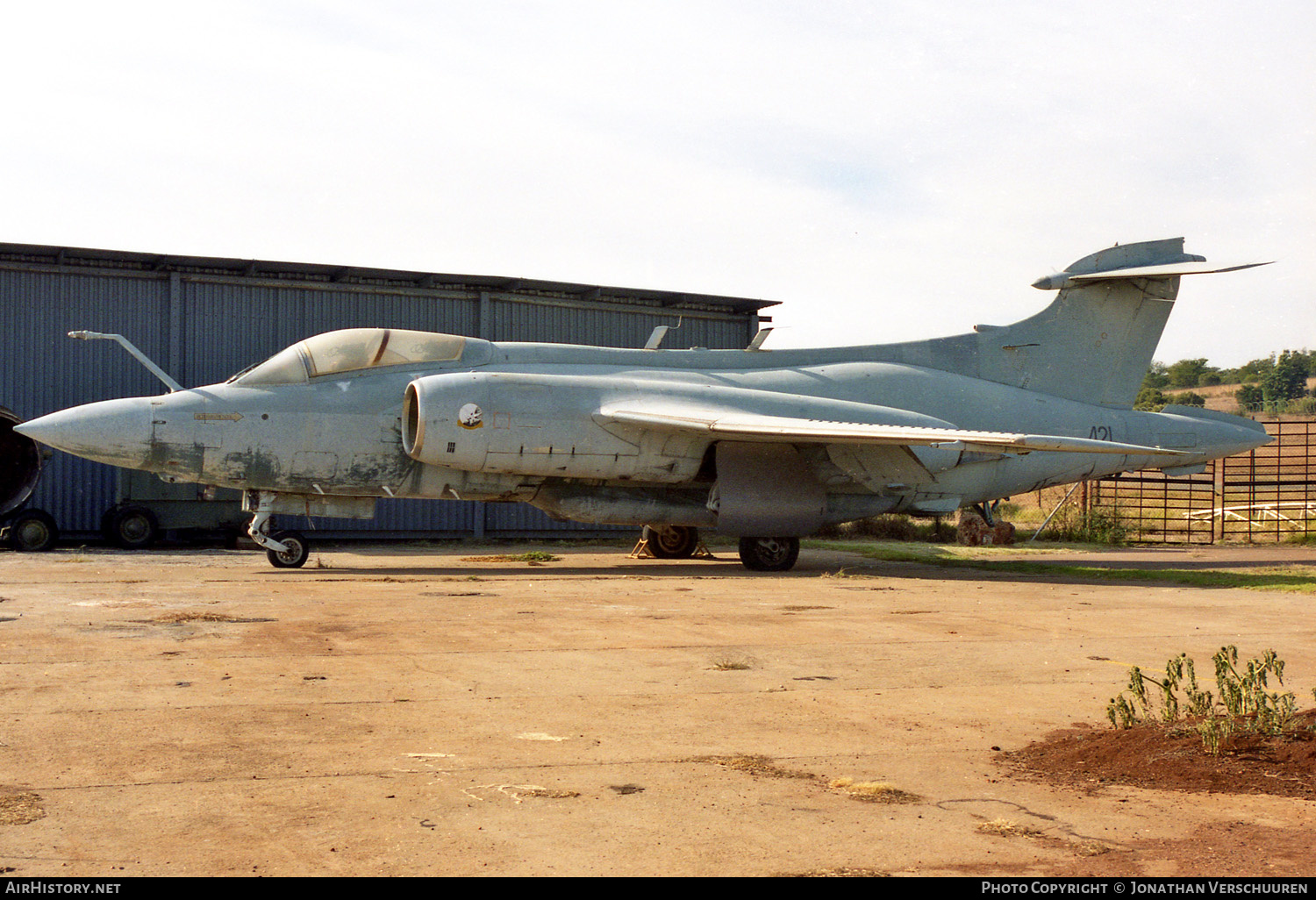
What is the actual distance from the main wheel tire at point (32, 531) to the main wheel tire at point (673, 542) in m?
9.99

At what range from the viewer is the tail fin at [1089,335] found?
18.1 metres

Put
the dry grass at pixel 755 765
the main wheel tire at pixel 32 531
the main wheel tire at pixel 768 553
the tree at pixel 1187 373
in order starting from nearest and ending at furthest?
the dry grass at pixel 755 765
the main wheel tire at pixel 768 553
the main wheel tire at pixel 32 531
the tree at pixel 1187 373

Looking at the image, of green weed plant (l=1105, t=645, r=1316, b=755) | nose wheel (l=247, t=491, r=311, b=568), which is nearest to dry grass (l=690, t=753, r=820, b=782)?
green weed plant (l=1105, t=645, r=1316, b=755)

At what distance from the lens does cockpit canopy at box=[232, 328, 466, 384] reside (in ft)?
46.7

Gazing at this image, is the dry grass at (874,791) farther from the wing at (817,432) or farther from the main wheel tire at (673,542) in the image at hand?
the main wheel tire at (673,542)

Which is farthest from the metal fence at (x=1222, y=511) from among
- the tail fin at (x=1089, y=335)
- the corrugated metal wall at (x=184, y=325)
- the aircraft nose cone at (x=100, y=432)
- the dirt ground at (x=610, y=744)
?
the aircraft nose cone at (x=100, y=432)

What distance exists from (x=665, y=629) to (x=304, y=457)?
7.30m

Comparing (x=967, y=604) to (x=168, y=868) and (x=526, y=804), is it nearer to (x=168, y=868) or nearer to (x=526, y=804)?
(x=526, y=804)

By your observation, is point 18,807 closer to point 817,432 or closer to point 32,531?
point 817,432

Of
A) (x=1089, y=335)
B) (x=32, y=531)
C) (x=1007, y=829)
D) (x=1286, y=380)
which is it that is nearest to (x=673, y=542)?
(x=1089, y=335)

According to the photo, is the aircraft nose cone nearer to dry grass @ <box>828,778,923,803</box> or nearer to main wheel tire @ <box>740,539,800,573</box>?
main wheel tire @ <box>740,539,800,573</box>

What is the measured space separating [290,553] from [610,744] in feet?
35.2

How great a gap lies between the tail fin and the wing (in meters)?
3.95

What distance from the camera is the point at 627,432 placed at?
14.5 m
